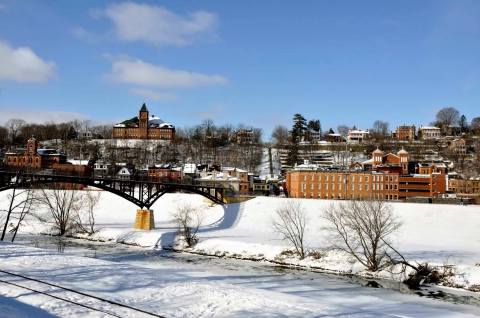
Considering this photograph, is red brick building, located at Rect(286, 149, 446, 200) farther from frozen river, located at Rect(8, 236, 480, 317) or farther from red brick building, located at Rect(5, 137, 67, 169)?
red brick building, located at Rect(5, 137, 67, 169)

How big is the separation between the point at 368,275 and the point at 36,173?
35.3 metres

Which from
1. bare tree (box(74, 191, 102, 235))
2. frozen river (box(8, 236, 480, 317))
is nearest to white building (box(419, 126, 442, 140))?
bare tree (box(74, 191, 102, 235))

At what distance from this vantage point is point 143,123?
171750mm

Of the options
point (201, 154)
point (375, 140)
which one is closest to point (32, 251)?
point (201, 154)

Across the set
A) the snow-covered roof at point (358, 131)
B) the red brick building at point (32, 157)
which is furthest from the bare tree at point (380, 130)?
the red brick building at point (32, 157)

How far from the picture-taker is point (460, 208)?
5319 centimetres

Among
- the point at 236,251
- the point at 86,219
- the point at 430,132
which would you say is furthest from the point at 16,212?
the point at 430,132

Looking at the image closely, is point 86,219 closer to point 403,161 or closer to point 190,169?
point 190,169

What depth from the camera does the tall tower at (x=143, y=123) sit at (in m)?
170

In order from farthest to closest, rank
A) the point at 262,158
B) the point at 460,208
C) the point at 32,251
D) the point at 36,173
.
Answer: the point at 262,158 → the point at 460,208 → the point at 36,173 → the point at 32,251

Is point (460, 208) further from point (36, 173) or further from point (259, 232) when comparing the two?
point (36, 173)

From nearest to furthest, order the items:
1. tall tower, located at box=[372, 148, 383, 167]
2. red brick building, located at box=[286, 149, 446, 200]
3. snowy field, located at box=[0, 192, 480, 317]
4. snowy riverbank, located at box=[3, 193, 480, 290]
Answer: snowy field, located at box=[0, 192, 480, 317] < snowy riverbank, located at box=[3, 193, 480, 290] < red brick building, located at box=[286, 149, 446, 200] < tall tower, located at box=[372, 148, 383, 167]

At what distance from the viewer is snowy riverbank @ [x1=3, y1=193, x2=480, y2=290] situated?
119ft

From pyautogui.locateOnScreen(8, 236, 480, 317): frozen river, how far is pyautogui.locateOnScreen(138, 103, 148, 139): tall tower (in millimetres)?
127354
